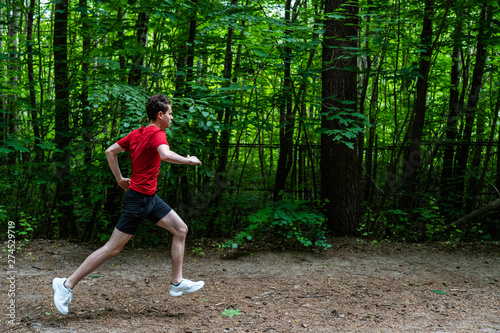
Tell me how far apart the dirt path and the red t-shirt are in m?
1.17

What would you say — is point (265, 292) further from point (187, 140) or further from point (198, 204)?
point (198, 204)

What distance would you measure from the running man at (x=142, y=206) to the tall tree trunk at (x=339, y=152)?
4.05 metres

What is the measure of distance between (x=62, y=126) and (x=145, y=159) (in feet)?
12.1

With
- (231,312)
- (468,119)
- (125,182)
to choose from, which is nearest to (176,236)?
(125,182)

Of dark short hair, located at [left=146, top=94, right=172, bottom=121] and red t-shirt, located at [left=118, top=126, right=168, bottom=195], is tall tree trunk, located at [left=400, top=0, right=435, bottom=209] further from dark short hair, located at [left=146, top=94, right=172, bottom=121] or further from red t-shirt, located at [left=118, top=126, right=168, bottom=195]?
red t-shirt, located at [left=118, top=126, right=168, bottom=195]

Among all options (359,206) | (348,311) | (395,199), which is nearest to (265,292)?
(348,311)

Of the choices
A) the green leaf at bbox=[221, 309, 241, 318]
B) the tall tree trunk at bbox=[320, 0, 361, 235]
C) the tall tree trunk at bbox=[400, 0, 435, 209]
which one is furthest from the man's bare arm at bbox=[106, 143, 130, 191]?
the tall tree trunk at bbox=[400, 0, 435, 209]

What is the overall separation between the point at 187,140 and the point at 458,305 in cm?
400

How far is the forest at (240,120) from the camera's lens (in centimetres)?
592

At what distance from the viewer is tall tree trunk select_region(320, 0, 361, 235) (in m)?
7.00

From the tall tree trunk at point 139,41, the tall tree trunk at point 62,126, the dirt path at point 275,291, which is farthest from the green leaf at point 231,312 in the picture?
the tall tree trunk at point 139,41

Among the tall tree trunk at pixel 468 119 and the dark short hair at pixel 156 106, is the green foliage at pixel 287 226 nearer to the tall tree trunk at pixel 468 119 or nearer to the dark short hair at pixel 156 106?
the dark short hair at pixel 156 106

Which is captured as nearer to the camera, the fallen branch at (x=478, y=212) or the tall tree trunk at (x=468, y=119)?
the fallen branch at (x=478, y=212)

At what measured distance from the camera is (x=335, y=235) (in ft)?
23.7
